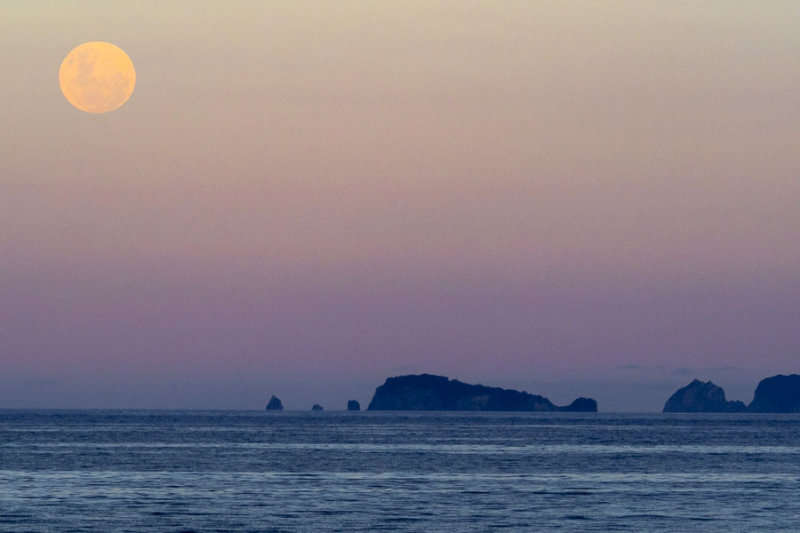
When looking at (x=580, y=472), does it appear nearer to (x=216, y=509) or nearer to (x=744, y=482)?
(x=744, y=482)

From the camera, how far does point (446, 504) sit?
73.3m

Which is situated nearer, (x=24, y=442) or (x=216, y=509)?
(x=216, y=509)

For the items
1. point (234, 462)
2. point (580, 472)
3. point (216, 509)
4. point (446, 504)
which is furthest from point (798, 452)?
point (216, 509)

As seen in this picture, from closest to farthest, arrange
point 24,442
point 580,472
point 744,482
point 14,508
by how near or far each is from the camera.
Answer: point 14,508, point 744,482, point 580,472, point 24,442

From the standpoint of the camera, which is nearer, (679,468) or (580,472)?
(580,472)

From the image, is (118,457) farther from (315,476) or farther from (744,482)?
(744,482)

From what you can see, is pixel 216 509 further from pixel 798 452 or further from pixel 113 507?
pixel 798 452

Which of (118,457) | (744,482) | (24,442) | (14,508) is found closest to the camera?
(14,508)

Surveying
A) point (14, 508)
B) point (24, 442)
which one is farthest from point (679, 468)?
point (24, 442)

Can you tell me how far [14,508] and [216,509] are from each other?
11297mm

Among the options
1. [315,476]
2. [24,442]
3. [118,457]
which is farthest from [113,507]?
[24,442]

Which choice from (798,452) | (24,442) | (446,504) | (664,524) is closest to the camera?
(664,524)

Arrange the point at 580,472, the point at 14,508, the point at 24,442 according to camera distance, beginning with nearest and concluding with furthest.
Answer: the point at 14,508 → the point at 580,472 → the point at 24,442

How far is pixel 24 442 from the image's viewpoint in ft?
525
